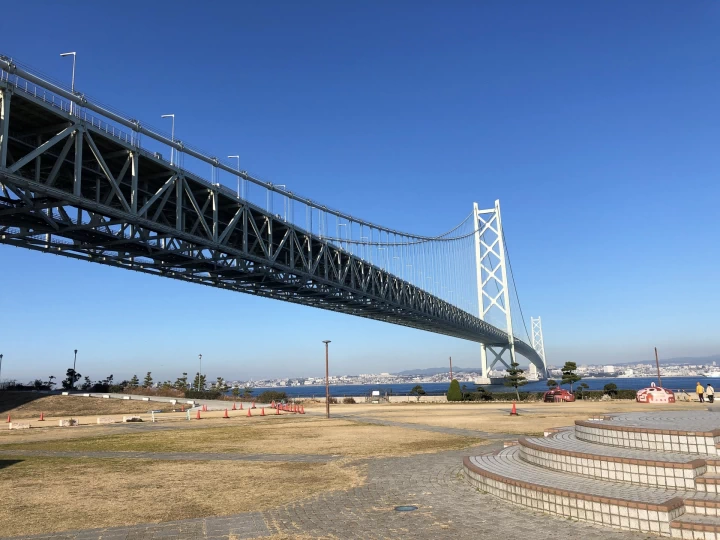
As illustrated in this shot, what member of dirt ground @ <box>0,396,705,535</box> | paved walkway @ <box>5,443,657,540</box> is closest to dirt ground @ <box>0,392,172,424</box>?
dirt ground @ <box>0,396,705,535</box>

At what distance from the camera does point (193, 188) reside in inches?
1401

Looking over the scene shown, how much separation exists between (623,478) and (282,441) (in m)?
14.9

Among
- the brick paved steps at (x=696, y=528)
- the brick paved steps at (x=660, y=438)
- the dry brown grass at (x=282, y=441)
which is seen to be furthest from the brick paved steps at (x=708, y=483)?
the dry brown grass at (x=282, y=441)

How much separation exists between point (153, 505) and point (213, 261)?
29.3m

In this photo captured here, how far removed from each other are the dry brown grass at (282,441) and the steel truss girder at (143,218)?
37.1 feet

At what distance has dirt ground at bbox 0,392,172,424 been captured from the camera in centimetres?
4734

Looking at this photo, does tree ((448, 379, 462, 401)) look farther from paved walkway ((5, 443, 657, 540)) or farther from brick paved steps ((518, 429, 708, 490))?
paved walkway ((5, 443, 657, 540))

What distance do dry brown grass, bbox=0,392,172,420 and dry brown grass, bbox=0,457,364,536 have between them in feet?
111

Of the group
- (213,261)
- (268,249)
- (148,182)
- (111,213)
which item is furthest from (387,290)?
(111,213)

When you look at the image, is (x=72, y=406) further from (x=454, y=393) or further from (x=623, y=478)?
(x=623, y=478)

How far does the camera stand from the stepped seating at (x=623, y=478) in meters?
8.03

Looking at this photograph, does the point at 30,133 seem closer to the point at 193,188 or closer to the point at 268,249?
the point at 193,188

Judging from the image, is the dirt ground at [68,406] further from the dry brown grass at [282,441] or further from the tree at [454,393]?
the tree at [454,393]

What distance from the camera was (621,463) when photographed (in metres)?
10.0
